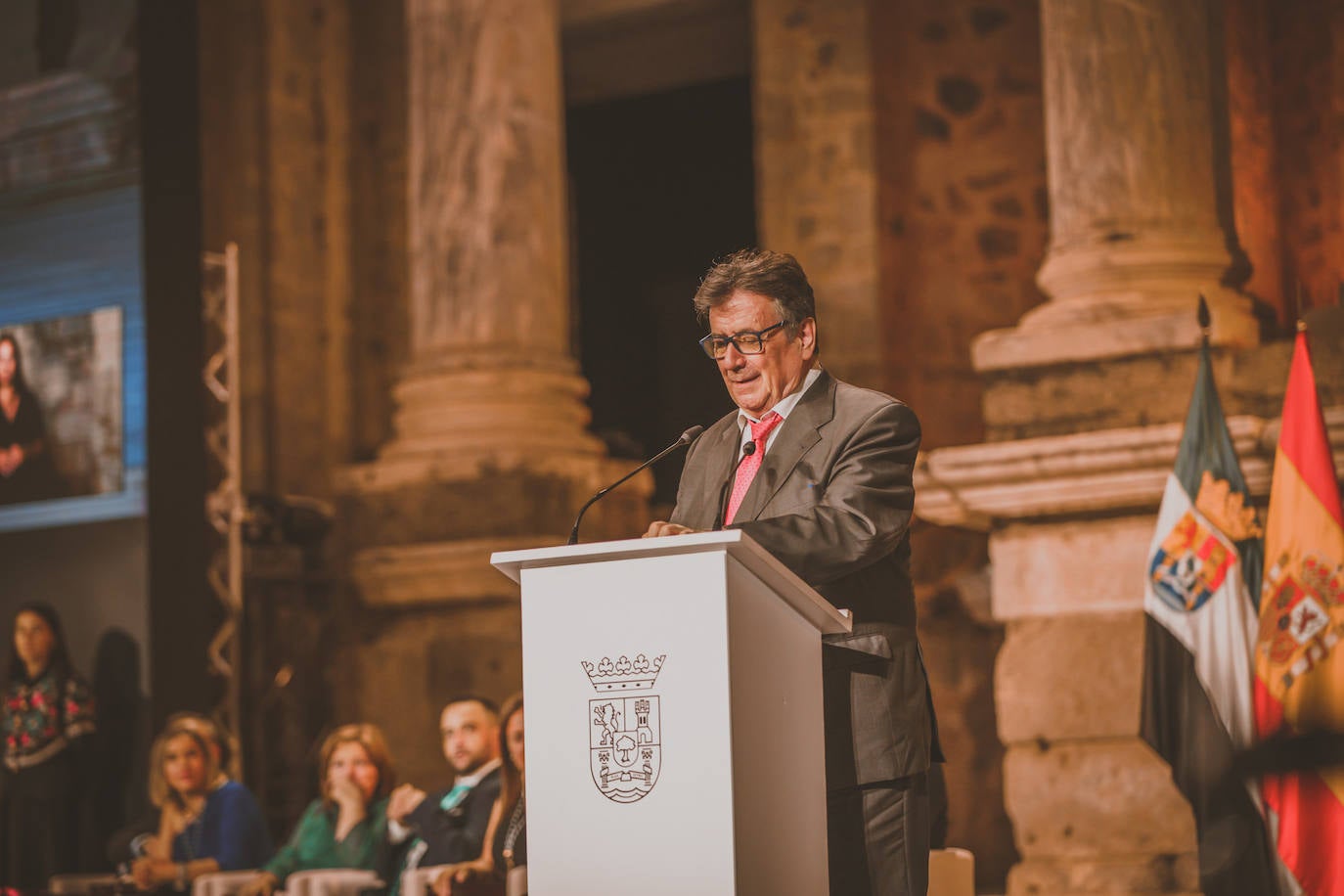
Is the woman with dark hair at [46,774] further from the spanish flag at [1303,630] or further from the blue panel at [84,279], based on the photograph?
the spanish flag at [1303,630]

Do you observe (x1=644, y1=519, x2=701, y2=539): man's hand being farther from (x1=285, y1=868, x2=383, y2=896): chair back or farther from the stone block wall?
the stone block wall

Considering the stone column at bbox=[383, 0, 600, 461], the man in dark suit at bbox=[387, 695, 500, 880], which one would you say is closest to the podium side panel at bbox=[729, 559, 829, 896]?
the man in dark suit at bbox=[387, 695, 500, 880]

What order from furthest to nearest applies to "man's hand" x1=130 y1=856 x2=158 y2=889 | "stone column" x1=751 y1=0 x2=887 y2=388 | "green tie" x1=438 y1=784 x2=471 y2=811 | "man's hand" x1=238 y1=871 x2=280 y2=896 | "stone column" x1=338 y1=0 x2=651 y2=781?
"stone column" x1=751 y1=0 x2=887 y2=388
"stone column" x1=338 y1=0 x2=651 y2=781
"man's hand" x1=130 y1=856 x2=158 y2=889
"man's hand" x1=238 y1=871 x2=280 y2=896
"green tie" x1=438 y1=784 x2=471 y2=811

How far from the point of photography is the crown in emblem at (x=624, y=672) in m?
2.53

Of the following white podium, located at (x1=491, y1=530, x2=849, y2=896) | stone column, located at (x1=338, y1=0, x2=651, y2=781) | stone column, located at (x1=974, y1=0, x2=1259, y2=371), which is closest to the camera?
white podium, located at (x1=491, y1=530, x2=849, y2=896)

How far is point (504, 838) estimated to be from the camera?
5.11 metres

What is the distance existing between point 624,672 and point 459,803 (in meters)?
2.94

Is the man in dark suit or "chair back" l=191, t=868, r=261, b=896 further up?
the man in dark suit

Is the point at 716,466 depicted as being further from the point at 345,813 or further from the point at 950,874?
the point at 345,813

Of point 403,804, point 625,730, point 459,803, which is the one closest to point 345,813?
point 403,804

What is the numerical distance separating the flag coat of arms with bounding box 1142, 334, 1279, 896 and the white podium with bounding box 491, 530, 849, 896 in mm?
2295

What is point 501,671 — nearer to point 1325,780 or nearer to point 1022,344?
point 1022,344

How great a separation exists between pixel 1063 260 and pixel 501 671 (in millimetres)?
2727

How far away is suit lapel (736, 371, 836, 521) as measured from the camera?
2857mm
